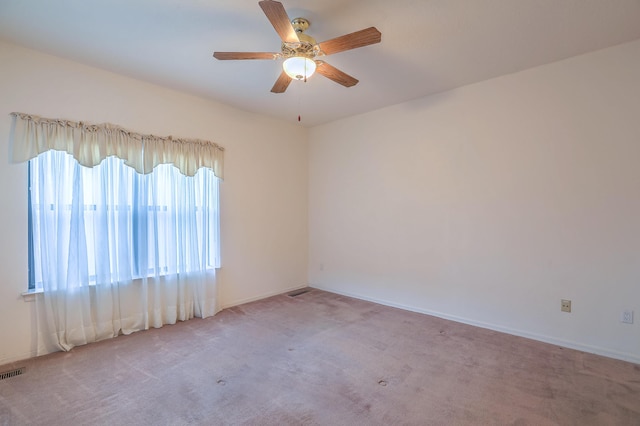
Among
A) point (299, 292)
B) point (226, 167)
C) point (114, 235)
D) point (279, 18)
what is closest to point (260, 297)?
point (299, 292)

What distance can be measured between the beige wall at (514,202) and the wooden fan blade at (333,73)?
65.6 inches

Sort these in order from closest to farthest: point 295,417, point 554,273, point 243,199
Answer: point 295,417 → point 554,273 → point 243,199

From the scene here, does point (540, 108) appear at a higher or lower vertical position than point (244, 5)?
lower

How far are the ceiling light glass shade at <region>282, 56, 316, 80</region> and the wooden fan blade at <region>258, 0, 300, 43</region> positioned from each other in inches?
5.4

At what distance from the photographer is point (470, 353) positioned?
2.78 meters

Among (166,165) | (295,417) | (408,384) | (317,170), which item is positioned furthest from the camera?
(317,170)

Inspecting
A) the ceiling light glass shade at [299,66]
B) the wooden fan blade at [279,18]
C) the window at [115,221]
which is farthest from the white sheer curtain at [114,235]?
the wooden fan blade at [279,18]

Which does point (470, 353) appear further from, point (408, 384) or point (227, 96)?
point (227, 96)

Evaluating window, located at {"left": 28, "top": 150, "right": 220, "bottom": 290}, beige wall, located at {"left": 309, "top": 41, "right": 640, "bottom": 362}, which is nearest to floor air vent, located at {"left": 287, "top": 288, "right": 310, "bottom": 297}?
beige wall, located at {"left": 309, "top": 41, "right": 640, "bottom": 362}

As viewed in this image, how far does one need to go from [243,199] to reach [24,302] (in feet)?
8.06

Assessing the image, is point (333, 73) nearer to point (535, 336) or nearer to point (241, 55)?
point (241, 55)

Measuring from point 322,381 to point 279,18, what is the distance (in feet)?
8.53

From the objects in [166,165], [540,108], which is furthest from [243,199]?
[540,108]

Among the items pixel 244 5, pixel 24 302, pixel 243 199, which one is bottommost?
pixel 24 302
